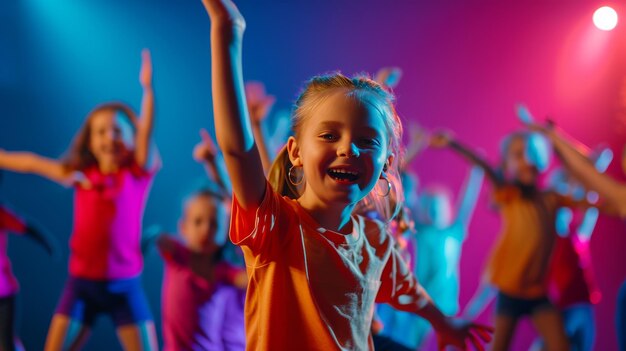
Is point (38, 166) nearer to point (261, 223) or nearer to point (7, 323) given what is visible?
point (7, 323)

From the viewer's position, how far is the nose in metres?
1.02

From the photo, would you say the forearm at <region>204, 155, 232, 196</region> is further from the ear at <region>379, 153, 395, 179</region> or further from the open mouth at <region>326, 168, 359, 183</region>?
the open mouth at <region>326, 168, 359, 183</region>

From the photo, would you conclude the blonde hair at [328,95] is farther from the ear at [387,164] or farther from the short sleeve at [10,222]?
the short sleeve at [10,222]

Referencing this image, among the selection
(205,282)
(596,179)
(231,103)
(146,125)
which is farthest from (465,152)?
(231,103)

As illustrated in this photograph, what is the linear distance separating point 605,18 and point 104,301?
12.7 ft

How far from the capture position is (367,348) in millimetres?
1151

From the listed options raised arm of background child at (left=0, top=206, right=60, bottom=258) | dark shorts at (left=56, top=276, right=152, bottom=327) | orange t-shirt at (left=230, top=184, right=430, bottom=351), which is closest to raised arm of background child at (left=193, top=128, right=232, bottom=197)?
dark shorts at (left=56, top=276, right=152, bottom=327)

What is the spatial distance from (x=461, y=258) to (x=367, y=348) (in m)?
2.97

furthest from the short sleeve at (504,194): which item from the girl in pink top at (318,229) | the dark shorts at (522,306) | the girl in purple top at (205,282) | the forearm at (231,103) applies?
the forearm at (231,103)

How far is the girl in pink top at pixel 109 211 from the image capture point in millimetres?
2580

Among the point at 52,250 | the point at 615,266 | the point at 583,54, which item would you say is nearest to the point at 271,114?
the point at 52,250

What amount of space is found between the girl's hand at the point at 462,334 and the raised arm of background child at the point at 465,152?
65.5 inches

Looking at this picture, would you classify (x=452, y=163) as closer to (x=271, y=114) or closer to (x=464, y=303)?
(x=464, y=303)

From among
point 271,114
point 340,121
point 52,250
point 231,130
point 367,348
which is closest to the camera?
point 231,130
